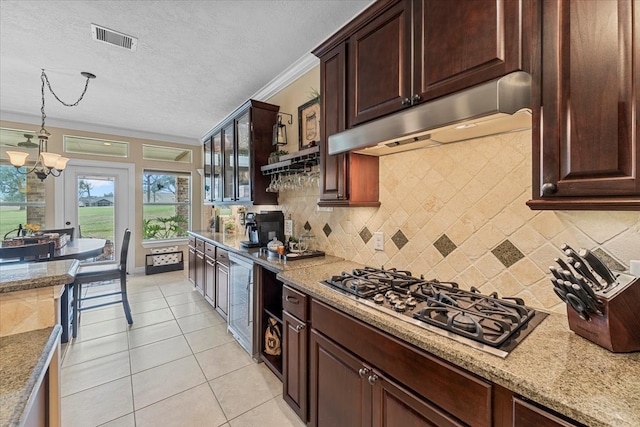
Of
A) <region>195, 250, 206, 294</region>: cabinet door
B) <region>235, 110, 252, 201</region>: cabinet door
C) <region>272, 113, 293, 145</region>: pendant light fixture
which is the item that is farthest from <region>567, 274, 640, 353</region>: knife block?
<region>195, 250, 206, 294</region>: cabinet door

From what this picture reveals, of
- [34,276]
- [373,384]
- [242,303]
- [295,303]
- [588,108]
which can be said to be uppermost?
[588,108]

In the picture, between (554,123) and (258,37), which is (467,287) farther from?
(258,37)

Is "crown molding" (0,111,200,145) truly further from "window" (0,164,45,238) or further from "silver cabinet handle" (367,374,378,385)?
"silver cabinet handle" (367,374,378,385)

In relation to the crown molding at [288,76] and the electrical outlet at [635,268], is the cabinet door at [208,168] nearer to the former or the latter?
the crown molding at [288,76]

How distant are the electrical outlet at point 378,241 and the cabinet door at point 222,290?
5.66ft

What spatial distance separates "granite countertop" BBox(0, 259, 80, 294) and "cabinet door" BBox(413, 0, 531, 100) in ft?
5.76

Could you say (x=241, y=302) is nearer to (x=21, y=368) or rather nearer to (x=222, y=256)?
(x=222, y=256)

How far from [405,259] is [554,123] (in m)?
1.10

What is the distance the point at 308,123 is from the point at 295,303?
1826 mm

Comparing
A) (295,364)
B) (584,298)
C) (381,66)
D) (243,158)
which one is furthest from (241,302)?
(584,298)

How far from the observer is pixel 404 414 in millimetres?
1083

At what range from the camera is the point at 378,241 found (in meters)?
2.00

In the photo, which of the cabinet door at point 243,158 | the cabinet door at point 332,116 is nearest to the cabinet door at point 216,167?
the cabinet door at point 243,158

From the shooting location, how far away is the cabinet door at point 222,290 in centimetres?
298
